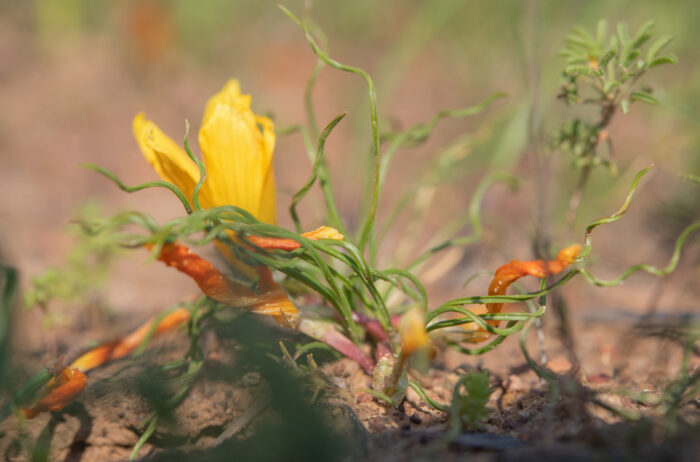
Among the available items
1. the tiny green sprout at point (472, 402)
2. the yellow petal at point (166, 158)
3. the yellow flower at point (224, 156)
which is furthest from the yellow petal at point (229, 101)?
the tiny green sprout at point (472, 402)

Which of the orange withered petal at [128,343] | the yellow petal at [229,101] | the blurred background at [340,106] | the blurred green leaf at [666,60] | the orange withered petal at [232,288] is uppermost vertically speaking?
the blurred background at [340,106]

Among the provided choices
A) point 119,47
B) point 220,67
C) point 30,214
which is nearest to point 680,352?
point 30,214

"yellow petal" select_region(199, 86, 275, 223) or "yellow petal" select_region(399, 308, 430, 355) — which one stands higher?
"yellow petal" select_region(199, 86, 275, 223)

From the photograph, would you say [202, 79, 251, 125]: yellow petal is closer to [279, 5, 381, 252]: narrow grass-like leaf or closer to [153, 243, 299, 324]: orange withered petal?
[279, 5, 381, 252]: narrow grass-like leaf

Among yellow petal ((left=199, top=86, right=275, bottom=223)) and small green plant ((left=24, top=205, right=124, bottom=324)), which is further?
small green plant ((left=24, top=205, right=124, bottom=324))

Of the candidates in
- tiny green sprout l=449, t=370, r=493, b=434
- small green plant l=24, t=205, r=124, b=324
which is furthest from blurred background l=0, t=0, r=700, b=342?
tiny green sprout l=449, t=370, r=493, b=434

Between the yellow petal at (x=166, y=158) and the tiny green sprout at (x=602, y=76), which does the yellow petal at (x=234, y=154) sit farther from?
the tiny green sprout at (x=602, y=76)

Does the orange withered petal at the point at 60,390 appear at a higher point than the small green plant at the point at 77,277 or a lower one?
lower
